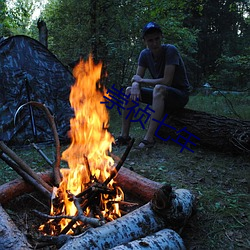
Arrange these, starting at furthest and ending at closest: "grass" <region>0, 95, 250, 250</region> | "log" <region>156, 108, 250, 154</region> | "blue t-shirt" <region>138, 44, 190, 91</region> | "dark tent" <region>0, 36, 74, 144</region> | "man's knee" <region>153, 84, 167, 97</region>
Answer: "dark tent" <region>0, 36, 74, 144</region> → "blue t-shirt" <region>138, 44, 190, 91</region> → "man's knee" <region>153, 84, 167, 97</region> → "log" <region>156, 108, 250, 154</region> → "grass" <region>0, 95, 250, 250</region>

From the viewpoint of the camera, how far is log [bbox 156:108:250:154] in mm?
3715

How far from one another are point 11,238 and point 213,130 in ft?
10.6

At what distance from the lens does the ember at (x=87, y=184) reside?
208cm

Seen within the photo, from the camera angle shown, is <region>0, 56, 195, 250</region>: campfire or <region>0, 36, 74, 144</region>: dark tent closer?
<region>0, 56, 195, 250</region>: campfire

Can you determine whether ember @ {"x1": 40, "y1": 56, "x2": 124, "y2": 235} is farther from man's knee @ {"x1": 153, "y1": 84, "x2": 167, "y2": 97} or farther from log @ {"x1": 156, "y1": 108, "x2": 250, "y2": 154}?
log @ {"x1": 156, "y1": 108, "x2": 250, "y2": 154}

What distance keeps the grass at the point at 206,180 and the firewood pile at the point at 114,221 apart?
0.20 m

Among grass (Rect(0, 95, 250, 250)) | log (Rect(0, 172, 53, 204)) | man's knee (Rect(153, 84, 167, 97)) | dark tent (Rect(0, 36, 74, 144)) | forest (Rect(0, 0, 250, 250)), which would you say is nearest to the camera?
grass (Rect(0, 95, 250, 250))

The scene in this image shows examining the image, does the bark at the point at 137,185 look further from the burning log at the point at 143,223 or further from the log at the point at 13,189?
the log at the point at 13,189

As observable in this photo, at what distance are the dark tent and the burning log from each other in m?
3.25

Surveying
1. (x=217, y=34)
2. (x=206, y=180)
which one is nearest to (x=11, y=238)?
(x=206, y=180)

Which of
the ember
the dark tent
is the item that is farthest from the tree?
the ember

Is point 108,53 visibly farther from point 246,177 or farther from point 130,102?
point 246,177

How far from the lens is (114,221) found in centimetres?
A: 179

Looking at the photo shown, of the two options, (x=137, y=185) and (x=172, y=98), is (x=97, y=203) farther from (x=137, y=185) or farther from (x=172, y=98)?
(x=172, y=98)
